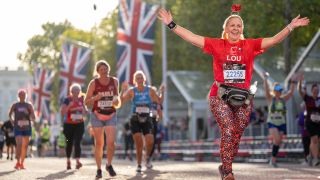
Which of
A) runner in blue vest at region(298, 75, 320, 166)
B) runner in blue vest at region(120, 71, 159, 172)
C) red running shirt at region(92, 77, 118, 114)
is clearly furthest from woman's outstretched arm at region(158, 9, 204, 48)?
runner in blue vest at region(298, 75, 320, 166)

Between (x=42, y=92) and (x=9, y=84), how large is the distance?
13302 cm

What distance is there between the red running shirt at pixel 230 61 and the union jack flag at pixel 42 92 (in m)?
50.8

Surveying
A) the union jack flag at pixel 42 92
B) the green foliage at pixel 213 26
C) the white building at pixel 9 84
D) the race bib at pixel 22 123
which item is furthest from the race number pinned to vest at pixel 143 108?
the white building at pixel 9 84

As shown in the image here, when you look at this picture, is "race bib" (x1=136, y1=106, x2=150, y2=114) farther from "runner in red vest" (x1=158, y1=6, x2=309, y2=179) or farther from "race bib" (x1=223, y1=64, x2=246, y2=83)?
"race bib" (x1=223, y1=64, x2=246, y2=83)

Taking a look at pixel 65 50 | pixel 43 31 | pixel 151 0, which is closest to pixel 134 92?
pixel 65 50

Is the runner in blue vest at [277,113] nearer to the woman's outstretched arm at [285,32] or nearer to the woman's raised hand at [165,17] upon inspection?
the woman's outstretched arm at [285,32]

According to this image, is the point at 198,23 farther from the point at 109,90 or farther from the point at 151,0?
the point at 109,90

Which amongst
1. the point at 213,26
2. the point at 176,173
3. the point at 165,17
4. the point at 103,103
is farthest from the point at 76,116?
the point at 213,26

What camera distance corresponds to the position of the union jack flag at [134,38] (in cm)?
3644

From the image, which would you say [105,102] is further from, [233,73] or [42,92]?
[42,92]

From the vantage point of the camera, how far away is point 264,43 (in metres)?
10.0

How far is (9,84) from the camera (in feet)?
628

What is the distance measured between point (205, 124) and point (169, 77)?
25.4ft

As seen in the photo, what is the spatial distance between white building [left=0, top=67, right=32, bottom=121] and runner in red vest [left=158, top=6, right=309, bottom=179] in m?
180
